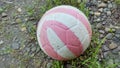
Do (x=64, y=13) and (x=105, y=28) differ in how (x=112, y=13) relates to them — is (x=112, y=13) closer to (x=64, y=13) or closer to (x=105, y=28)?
(x=105, y=28)

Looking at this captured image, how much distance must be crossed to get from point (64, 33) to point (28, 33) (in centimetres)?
72

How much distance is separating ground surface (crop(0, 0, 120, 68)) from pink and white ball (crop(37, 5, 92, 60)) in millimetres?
317

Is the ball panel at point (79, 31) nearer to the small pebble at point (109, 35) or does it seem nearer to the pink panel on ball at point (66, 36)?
the pink panel on ball at point (66, 36)

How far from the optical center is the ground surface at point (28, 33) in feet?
8.47

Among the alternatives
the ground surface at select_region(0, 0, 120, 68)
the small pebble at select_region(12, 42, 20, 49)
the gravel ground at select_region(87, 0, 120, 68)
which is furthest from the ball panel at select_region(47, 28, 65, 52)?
the small pebble at select_region(12, 42, 20, 49)

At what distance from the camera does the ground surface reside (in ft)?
8.47

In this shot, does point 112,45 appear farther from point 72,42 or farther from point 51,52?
point 51,52

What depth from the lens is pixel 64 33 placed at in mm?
2213

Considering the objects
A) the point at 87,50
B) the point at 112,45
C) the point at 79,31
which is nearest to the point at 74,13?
the point at 79,31

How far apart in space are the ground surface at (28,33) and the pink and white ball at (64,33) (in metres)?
0.32

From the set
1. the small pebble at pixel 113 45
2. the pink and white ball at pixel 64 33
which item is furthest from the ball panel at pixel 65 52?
the small pebble at pixel 113 45

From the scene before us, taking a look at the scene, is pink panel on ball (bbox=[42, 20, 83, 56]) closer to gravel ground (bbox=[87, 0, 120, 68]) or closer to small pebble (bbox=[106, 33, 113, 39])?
gravel ground (bbox=[87, 0, 120, 68])

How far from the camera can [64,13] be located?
228 centimetres

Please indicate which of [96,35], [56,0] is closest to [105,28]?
[96,35]
